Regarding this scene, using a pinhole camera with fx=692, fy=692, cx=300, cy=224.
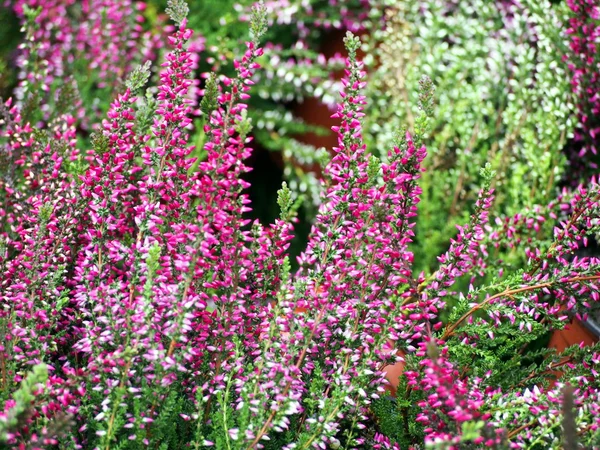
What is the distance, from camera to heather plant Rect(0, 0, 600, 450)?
935 millimetres

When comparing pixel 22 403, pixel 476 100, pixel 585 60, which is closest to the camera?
pixel 22 403

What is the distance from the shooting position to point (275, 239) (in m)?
1.12

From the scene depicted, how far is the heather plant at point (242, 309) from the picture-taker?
0.93m

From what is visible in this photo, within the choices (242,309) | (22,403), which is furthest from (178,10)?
(22,403)

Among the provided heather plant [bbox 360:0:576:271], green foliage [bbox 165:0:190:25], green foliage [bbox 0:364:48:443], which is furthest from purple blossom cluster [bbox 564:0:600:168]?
green foliage [bbox 0:364:48:443]

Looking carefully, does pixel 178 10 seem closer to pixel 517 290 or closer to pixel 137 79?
pixel 137 79

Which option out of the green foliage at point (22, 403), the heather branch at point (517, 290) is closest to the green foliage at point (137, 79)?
the green foliage at point (22, 403)

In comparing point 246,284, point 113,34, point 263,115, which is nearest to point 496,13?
point 263,115

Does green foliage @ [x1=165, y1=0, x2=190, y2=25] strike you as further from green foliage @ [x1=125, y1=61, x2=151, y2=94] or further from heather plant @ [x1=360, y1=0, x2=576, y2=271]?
heather plant @ [x1=360, y1=0, x2=576, y2=271]

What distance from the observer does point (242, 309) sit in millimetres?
1036

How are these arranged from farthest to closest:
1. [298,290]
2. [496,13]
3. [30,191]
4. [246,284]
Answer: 1. [496,13]
2. [30,191]
3. [246,284]
4. [298,290]

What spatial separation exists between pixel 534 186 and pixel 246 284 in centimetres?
95

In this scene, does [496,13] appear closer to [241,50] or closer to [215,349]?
[241,50]

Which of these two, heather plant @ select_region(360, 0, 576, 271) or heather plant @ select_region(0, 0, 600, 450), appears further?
heather plant @ select_region(360, 0, 576, 271)
